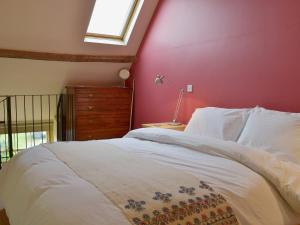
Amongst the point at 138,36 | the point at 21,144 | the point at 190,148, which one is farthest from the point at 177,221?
the point at 21,144

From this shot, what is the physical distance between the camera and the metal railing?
4953mm

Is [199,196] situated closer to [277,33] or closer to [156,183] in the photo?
[156,183]

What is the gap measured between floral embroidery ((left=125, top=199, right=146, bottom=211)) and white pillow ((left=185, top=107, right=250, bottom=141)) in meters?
1.46

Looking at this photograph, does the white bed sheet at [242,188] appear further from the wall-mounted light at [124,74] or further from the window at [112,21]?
the wall-mounted light at [124,74]

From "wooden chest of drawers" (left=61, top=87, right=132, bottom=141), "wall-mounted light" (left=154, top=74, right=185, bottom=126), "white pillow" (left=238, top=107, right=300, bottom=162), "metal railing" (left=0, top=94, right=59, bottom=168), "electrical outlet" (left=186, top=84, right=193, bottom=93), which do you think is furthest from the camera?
"metal railing" (left=0, top=94, right=59, bottom=168)

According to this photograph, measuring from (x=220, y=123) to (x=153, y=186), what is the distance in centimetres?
142

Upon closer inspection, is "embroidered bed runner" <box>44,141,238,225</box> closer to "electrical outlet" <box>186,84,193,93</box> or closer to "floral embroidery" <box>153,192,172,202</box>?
"floral embroidery" <box>153,192,172,202</box>

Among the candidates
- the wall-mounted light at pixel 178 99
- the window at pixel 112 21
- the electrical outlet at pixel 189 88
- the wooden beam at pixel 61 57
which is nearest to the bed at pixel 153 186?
the electrical outlet at pixel 189 88

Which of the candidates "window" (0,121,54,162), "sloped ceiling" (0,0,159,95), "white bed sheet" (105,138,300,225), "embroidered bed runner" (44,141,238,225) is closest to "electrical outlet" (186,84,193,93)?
"sloped ceiling" (0,0,159,95)

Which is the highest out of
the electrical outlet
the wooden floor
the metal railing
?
the electrical outlet

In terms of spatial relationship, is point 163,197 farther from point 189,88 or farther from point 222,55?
point 189,88

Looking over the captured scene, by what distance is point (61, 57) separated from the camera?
14.5 feet

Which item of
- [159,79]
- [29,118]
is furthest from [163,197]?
[29,118]

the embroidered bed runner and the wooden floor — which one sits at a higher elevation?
the embroidered bed runner
